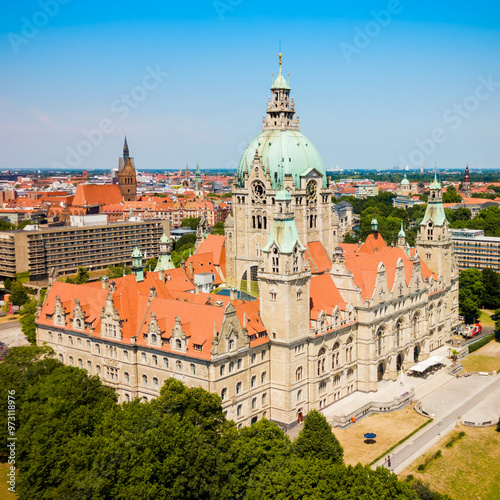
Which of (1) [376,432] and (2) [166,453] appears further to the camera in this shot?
(1) [376,432]

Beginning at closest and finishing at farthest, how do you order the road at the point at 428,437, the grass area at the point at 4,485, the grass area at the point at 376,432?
the grass area at the point at 4,485 → the road at the point at 428,437 → the grass area at the point at 376,432

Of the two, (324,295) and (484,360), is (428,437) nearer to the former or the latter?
(324,295)

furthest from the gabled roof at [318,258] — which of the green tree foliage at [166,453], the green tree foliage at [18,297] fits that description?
the green tree foliage at [18,297]

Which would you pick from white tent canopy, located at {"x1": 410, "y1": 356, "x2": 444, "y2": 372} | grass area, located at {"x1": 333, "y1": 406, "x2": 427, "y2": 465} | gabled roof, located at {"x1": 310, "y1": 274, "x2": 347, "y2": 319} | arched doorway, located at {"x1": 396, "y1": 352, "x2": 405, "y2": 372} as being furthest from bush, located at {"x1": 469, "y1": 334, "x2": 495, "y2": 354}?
gabled roof, located at {"x1": 310, "y1": 274, "x2": 347, "y2": 319}

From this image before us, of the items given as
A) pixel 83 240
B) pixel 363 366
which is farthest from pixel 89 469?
pixel 83 240

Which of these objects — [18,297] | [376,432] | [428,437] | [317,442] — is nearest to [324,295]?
[376,432]

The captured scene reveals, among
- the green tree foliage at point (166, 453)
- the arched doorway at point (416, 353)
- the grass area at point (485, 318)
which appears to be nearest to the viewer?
the green tree foliage at point (166, 453)

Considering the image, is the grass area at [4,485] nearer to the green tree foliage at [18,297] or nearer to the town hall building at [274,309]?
the town hall building at [274,309]
